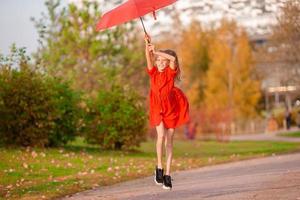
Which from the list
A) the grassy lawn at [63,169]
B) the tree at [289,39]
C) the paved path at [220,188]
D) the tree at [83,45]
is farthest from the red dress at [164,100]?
the tree at [83,45]

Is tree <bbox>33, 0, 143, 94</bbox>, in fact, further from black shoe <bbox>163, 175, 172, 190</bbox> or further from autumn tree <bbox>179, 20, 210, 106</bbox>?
black shoe <bbox>163, 175, 172, 190</bbox>

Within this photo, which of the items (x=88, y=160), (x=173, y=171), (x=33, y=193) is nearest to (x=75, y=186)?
(x=33, y=193)

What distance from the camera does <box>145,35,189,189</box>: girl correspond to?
11.9m

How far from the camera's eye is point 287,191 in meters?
11.2

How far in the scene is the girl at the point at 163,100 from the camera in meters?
11.9

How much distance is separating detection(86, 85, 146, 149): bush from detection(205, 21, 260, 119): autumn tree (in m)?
36.8

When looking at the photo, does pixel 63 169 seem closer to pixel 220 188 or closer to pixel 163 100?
pixel 220 188

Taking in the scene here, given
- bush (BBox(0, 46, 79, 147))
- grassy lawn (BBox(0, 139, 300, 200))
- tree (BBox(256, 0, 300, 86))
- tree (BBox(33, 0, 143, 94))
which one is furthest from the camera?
tree (BBox(33, 0, 143, 94))

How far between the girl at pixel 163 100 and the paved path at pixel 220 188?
0.69 m

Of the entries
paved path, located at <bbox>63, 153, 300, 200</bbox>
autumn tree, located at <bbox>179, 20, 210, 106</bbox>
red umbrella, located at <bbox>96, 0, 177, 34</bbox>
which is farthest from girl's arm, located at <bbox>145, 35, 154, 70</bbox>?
autumn tree, located at <bbox>179, 20, 210, 106</bbox>

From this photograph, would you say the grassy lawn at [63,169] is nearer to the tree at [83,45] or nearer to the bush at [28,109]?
the bush at [28,109]

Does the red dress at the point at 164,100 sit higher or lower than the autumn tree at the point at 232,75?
lower

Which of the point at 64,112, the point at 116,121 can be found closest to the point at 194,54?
the point at 116,121

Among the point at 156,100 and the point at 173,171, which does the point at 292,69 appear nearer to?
the point at 173,171
